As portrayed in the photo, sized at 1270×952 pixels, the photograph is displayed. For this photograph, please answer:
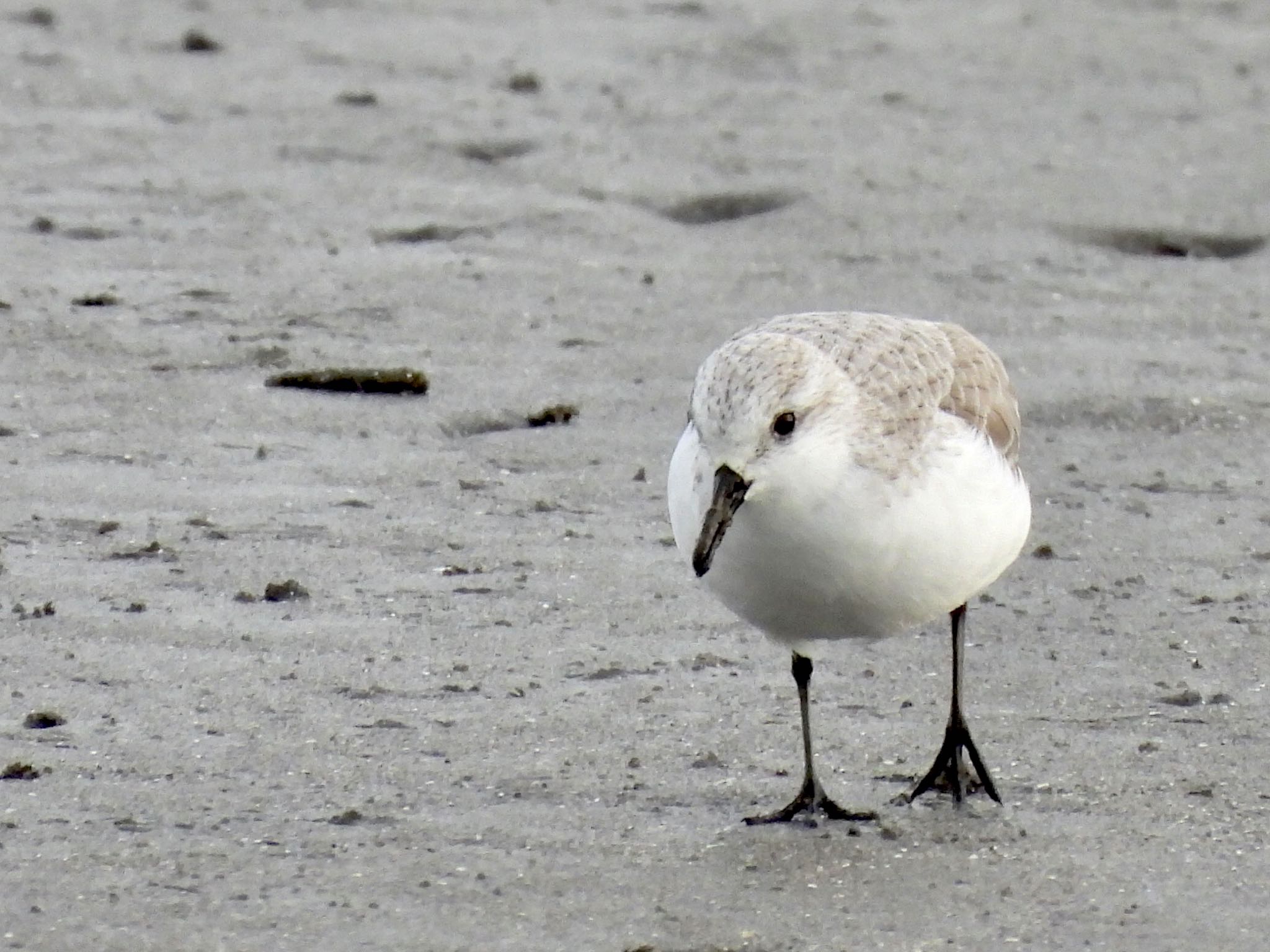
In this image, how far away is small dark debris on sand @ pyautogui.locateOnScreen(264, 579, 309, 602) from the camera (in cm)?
543

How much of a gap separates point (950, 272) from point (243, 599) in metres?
3.45

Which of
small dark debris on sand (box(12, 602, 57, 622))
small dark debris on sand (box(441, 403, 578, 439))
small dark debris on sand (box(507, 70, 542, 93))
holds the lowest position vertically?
small dark debris on sand (box(12, 602, 57, 622))

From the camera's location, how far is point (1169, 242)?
333 inches

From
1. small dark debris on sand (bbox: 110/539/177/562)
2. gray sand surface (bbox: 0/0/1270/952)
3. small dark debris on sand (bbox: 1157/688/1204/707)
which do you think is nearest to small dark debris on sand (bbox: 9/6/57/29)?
gray sand surface (bbox: 0/0/1270/952)

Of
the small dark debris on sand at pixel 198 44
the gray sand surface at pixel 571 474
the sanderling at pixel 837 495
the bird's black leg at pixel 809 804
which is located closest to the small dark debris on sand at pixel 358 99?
the gray sand surface at pixel 571 474

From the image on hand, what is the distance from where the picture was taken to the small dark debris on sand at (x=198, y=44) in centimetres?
1000

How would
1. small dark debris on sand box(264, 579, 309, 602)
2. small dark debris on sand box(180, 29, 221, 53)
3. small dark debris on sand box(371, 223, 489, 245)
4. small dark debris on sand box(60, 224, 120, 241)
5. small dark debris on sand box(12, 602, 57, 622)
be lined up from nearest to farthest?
small dark debris on sand box(12, 602, 57, 622)
small dark debris on sand box(264, 579, 309, 602)
small dark debris on sand box(60, 224, 120, 241)
small dark debris on sand box(371, 223, 489, 245)
small dark debris on sand box(180, 29, 221, 53)

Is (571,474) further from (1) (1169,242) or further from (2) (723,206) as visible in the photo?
(1) (1169,242)

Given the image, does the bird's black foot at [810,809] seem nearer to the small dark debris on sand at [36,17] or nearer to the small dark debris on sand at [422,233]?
the small dark debris on sand at [422,233]

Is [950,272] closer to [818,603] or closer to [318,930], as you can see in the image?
[818,603]

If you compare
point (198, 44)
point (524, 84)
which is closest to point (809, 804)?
point (524, 84)

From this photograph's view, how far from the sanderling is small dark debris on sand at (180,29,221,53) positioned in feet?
19.4

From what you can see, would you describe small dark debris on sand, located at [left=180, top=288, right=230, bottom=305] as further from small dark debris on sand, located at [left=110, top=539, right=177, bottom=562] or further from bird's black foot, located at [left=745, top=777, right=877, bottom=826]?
bird's black foot, located at [left=745, top=777, right=877, bottom=826]

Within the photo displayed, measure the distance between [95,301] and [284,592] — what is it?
7.07ft
